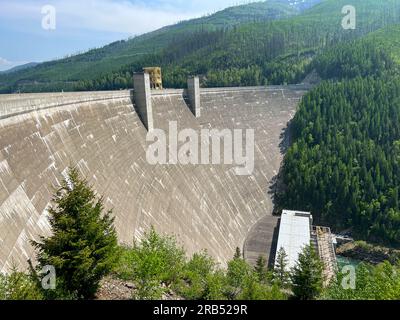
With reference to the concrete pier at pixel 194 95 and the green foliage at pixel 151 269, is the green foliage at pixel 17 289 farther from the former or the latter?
the concrete pier at pixel 194 95

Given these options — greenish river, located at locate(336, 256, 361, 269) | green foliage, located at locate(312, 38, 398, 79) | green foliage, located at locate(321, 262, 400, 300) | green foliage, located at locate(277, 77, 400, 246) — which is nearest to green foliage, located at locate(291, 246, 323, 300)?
green foliage, located at locate(321, 262, 400, 300)

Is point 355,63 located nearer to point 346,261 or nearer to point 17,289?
point 346,261

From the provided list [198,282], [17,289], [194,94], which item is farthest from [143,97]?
[17,289]

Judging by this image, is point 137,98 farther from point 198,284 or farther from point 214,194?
point 198,284

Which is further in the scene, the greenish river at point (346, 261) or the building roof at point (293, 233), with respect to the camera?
the greenish river at point (346, 261)

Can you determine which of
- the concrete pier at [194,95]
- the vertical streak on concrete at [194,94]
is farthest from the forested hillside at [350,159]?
the vertical streak on concrete at [194,94]

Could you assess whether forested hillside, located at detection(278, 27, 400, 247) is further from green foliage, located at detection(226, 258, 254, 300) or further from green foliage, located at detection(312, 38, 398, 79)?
green foliage, located at detection(226, 258, 254, 300)
